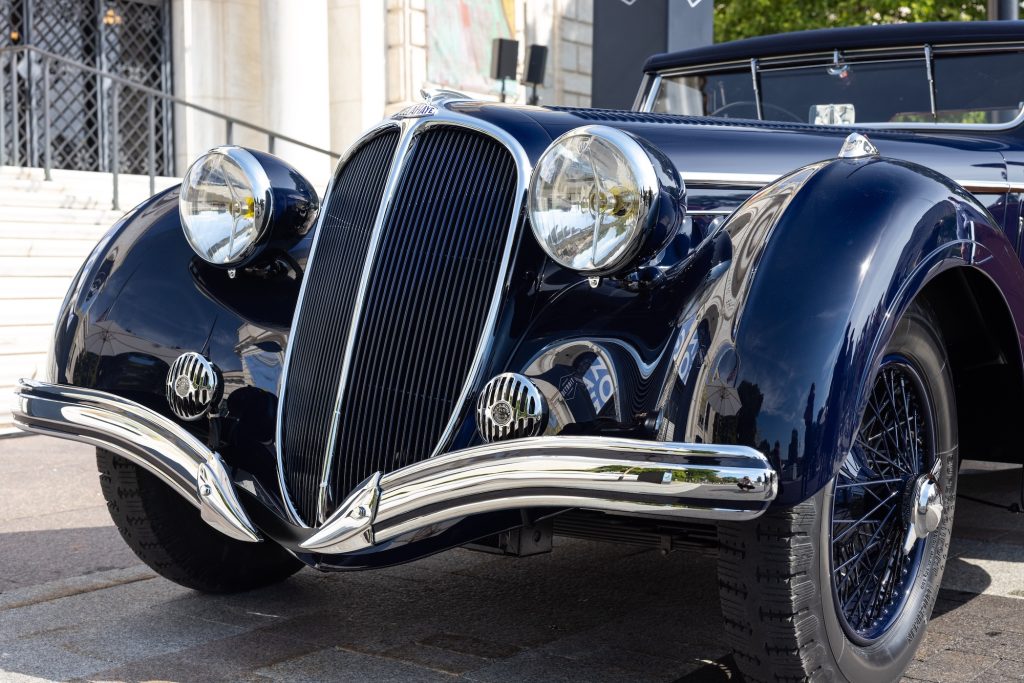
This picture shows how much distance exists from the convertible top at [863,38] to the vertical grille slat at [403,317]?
6.82ft

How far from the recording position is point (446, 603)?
10.5 feet

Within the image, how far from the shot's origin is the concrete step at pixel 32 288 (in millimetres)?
7348

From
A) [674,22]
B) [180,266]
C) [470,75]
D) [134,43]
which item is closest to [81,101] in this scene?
[134,43]

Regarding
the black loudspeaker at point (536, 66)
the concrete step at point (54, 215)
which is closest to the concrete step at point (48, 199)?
the concrete step at point (54, 215)

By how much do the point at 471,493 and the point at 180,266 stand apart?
122cm

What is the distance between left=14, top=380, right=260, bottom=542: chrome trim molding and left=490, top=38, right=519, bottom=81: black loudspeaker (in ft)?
25.4

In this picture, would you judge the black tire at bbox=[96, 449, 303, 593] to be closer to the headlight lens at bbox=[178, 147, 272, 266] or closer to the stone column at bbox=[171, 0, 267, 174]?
the headlight lens at bbox=[178, 147, 272, 266]

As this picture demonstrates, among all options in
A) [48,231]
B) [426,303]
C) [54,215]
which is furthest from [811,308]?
[54,215]

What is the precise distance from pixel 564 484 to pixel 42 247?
21.7ft

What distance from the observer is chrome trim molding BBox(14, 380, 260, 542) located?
2.55 meters

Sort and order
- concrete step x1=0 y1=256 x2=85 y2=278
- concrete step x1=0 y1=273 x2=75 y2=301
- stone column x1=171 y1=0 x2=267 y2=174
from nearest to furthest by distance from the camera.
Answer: concrete step x1=0 y1=273 x2=75 y2=301
concrete step x1=0 y1=256 x2=85 y2=278
stone column x1=171 y1=0 x2=267 y2=174

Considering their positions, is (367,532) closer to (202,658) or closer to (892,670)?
(202,658)

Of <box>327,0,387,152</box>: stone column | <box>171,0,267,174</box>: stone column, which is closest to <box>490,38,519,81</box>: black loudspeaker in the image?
<box>327,0,387,152</box>: stone column

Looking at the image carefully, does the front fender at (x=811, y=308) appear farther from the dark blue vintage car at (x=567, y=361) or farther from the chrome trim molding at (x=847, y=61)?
the chrome trim molding at (x=847, y=61)
